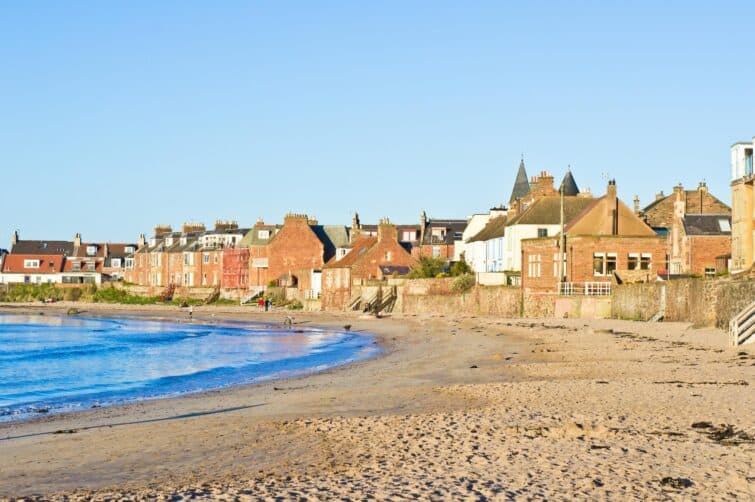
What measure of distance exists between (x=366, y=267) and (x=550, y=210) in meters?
20.8

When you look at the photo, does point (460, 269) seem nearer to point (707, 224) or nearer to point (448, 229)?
point (707, 224)

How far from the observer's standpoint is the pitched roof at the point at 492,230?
65625mm

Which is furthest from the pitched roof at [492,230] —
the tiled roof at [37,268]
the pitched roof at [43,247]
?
the pitched roof at [43,247]

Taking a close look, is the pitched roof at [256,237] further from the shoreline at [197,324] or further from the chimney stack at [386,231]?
the chimney stack at [386,231]

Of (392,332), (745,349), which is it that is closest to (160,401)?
(745,349)

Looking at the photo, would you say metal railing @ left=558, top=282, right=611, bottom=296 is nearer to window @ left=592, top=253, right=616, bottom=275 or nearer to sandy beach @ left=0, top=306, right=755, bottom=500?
window @ left=592, top=253, right=616, bottom=275

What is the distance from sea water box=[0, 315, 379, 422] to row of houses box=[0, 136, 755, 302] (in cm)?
1272

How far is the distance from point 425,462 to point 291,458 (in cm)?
188

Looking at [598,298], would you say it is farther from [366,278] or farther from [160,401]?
[366,278]

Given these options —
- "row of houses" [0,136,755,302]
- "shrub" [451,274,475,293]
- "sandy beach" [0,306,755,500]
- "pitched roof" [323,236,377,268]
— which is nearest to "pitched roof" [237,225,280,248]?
"row of houses" [0,136,755,302]

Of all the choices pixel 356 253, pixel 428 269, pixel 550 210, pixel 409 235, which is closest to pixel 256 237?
pixel 409 235

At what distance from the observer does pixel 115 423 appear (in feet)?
56.0

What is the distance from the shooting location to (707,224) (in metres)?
56.1

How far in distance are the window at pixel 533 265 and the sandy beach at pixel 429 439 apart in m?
25.0
